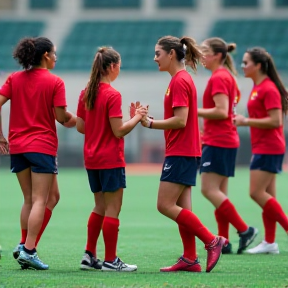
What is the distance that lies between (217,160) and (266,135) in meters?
0.55

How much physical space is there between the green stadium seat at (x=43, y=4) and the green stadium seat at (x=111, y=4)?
1224mm

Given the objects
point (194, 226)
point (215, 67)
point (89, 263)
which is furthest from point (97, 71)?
point (215, 67)

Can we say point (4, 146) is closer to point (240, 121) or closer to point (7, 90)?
point (7, 90)

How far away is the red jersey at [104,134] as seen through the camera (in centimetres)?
649

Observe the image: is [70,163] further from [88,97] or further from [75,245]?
[88,97]

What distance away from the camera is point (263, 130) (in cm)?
829

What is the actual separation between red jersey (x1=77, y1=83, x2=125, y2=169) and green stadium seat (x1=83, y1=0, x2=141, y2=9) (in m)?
27.8

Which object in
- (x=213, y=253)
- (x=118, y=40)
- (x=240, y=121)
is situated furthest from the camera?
(x=118, y=40)

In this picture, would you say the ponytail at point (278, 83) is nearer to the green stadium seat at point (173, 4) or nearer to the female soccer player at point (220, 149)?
the female soccer player at point (220, 149)

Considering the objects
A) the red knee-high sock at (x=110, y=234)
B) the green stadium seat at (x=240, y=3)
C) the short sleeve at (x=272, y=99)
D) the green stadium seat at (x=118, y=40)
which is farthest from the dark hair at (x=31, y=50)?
the green stadium seat at (x=240, y=3)

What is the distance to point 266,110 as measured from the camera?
820 centimetres

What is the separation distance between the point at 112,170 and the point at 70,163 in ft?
63.5

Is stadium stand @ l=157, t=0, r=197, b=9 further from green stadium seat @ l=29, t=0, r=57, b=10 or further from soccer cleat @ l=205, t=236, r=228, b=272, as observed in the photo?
soccer cleat @ l=205, t=236, r=228, b=272

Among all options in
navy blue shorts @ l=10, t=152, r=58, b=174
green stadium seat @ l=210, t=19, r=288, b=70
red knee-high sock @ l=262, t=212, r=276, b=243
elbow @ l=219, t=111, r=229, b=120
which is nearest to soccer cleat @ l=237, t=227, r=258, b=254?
red knee-high sock @ l=262, t=212, r=276, b=243
